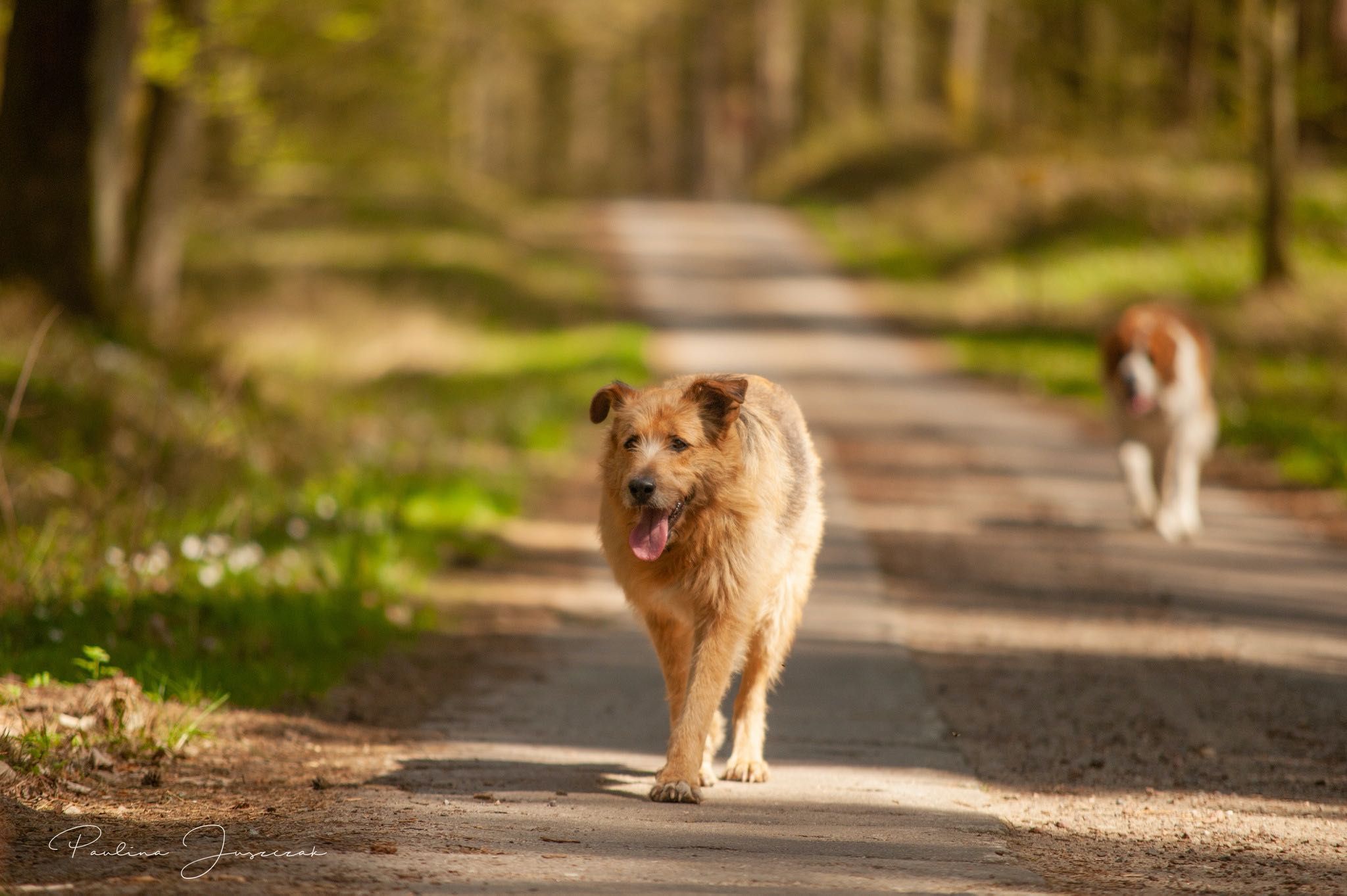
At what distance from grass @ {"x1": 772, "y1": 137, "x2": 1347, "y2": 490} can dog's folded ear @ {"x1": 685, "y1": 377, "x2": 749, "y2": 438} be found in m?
10.3

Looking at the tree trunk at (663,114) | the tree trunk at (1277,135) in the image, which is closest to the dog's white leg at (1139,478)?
the tree trunk at (1277,135)

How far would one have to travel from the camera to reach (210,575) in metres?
9.01

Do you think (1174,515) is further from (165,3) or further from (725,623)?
(165,3)

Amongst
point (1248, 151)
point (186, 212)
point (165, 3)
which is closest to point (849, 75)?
point (1248, 151)

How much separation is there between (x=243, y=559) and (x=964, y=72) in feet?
141

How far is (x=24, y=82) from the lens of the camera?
13727mm

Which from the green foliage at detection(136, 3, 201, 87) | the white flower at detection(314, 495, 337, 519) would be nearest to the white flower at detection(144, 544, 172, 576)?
the white flower at detection(314, 495, 337, 519)

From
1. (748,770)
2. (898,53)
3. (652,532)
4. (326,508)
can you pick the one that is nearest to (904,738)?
(748,770)

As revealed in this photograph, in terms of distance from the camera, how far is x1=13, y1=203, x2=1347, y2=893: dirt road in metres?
4.87

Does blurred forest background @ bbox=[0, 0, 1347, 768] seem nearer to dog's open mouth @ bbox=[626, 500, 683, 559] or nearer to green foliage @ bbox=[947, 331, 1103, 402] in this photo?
green foliage @ bbox=[947, 331, 1103, 402]

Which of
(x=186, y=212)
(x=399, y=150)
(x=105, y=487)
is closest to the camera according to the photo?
(x=105, y=487)

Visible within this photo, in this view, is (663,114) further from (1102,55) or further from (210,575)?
(210,575)

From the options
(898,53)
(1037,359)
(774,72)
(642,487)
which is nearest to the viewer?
(642,487)

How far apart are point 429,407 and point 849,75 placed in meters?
58.0
